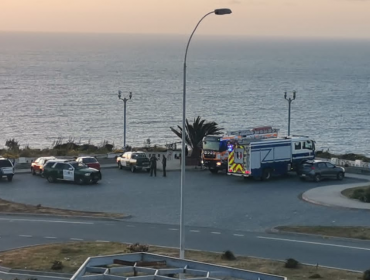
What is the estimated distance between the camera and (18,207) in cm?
3594

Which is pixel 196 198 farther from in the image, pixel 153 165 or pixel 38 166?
pixel 38 166

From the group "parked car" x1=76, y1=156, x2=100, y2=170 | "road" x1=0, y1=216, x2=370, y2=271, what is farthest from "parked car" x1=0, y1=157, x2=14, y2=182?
"road" x1=0, y1=216, x2=370, y2=271

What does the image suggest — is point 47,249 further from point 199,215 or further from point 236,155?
point 236,155

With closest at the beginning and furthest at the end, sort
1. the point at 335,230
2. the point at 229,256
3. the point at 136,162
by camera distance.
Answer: the point at 229,256, the point at 335,230, the point at 136,162

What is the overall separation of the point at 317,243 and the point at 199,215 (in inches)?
280

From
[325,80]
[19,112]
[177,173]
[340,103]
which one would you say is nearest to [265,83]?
[325,80]

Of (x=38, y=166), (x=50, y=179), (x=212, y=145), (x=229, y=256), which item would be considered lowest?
(x=229, y=256)

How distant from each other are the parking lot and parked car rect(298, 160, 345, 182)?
49cm

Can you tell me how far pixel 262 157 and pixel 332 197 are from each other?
6.54m

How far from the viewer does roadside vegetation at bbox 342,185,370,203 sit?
124ft

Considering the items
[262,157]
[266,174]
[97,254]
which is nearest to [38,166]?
[262,157]

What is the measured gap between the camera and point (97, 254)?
26.2 meters

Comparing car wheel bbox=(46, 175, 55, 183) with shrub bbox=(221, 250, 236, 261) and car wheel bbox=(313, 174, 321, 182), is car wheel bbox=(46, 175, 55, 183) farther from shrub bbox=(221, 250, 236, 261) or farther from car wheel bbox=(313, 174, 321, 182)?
shrub bbox=(221, 250, 236, 261)

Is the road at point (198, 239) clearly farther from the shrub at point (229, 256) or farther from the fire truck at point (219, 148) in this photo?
the fire truck at point (219, 148)
